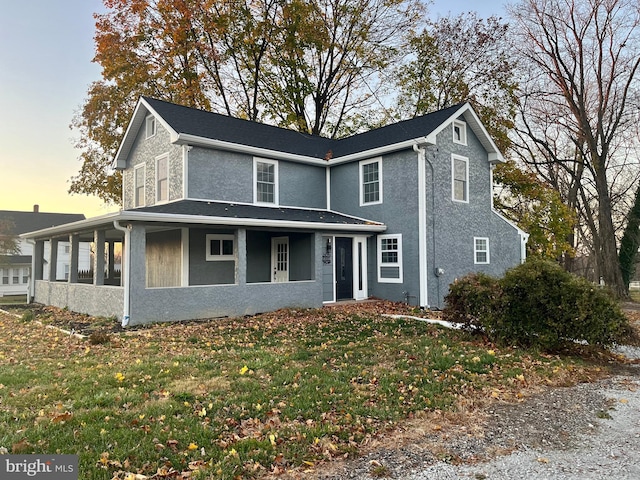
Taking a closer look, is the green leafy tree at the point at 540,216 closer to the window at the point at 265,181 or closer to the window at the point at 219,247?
the window at the point at 265,181

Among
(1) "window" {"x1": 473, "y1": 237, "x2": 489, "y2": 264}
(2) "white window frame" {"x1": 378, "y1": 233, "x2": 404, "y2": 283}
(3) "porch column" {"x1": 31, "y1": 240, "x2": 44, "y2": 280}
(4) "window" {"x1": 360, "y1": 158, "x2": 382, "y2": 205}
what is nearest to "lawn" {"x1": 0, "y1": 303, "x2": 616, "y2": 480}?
(2) "white window frame" {"x1": 378, "y1": 233, "x2": 404, "y2": 283}

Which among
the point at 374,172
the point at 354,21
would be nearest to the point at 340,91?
the point at 354,21

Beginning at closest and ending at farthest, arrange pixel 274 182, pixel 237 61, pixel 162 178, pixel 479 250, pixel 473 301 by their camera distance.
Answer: pixel 473 301 < pixel 162 178 < pixel 274 182 < pixel 479 250 < pixel 237 61

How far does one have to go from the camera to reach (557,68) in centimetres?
2208

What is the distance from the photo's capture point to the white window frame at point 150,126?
1497cm

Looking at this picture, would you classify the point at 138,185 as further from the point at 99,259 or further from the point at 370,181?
the point at 370,181

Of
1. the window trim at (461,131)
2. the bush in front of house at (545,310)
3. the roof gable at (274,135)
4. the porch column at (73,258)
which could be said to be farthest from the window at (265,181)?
the bush in front of house at (545,310)

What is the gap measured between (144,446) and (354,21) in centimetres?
2748

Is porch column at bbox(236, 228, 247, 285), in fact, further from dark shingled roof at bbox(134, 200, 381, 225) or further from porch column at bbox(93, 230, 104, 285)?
porch column at bbox(93, 230, 104, 285)

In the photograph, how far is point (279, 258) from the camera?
14633 millimetres

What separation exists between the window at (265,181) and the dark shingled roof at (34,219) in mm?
26712

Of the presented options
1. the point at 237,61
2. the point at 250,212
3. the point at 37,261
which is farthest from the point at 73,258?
the point at 237,61

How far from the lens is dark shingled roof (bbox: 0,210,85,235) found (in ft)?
112

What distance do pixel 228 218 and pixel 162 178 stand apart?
4319 mm
